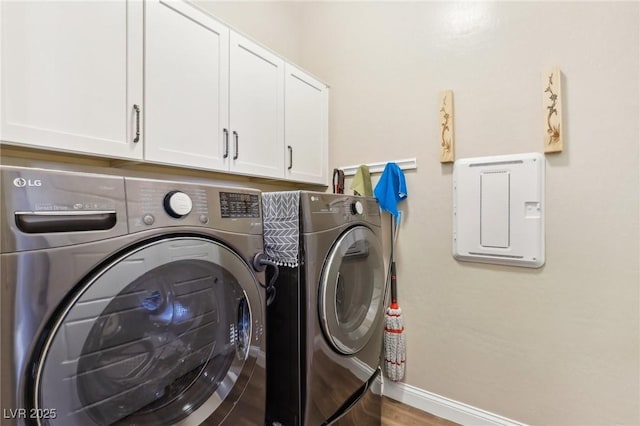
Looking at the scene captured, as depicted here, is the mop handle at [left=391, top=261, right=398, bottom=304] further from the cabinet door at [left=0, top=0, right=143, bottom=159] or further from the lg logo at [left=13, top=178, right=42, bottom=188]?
the lg logo at [left=13, top=178, right=42, bottom=188]

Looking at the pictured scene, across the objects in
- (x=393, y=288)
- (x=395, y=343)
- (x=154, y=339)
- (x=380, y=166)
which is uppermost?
(x=380, y=166)

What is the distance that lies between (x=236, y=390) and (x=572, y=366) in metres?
1.54

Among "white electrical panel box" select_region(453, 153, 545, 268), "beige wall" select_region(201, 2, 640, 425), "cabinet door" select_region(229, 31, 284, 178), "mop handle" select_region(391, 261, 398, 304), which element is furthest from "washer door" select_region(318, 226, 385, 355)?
"cabinet door" select_region(229, 31, 284, 178)

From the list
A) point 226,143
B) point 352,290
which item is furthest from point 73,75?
point 352,290

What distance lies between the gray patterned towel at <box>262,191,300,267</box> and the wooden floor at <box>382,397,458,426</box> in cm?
125

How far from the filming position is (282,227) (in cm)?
119

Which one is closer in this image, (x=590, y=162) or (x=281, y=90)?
(x=590, y=162)

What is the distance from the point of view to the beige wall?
4.33ft

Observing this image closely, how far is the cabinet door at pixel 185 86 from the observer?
1.27 m

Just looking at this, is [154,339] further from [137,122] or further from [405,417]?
[405,417]

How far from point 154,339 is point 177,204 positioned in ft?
1.20

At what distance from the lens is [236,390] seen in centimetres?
95

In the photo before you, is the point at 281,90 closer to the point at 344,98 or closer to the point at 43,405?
the point at 344,98

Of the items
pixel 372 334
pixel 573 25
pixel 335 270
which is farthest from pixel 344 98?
pixel 372 334
